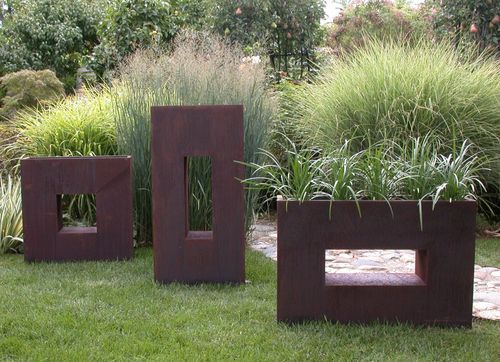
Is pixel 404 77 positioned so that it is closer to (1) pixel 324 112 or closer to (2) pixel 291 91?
(1) pixel 324 112

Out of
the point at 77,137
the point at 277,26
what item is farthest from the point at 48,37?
the point at 77,137

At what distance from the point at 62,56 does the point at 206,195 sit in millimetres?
8440

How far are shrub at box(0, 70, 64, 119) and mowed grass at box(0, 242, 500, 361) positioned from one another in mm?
4156

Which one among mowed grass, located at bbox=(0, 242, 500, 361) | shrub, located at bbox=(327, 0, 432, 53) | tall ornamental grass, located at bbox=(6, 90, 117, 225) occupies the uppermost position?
shrub, located at bbox=(327, 0, 432, 53)

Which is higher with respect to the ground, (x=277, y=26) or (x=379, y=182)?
(x=277, y=26)

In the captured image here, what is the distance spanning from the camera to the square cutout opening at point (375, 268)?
126 inches

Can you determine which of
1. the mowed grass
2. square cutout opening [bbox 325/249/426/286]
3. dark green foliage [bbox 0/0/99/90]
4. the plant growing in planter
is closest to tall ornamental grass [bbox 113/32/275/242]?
square cutout opening [bbox 325/249/426/286]

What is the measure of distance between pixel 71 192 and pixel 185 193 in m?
1.02

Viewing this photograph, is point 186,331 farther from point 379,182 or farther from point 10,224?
point 10,224

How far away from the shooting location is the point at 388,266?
4.53m

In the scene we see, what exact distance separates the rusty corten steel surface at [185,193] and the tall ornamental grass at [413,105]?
1.57 meters

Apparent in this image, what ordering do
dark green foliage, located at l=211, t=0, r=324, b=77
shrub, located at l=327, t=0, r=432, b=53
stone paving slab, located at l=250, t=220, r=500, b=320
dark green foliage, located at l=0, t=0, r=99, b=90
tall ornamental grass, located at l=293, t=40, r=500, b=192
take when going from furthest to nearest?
shrub, located at l=327, t=0, r=432, b=53
dark green foliage, located at l=0, t=0, r=99, b=90
dark green foliage, located at l=211, t=0, r=324, b=77
tall ornamental grass, located at l=293, t=40, r=500, b=192
stone paving slab, located at l=250, t=220, r=500, b=320

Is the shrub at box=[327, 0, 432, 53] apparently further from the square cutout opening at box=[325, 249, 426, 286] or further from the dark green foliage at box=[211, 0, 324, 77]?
the square cutout opening at box=[325, 249, 426, 286]

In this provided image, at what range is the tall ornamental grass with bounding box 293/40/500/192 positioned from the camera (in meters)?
5.21
